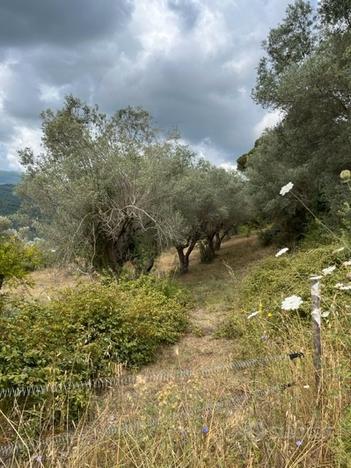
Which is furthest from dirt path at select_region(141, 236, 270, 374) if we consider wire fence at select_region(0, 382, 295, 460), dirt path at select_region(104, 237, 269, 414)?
wire fence at select_region(0, 382, 295, 460)

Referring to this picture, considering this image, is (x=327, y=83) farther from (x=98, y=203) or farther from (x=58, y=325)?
(x=58, y=325)

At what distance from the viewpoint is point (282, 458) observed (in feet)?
6.48

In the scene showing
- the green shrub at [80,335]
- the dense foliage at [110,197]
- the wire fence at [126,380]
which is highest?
the dense foliage at [110,197]

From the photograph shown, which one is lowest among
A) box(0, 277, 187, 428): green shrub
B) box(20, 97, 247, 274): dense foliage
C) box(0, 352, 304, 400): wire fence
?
box(0, 352, 304, 400): wire fence

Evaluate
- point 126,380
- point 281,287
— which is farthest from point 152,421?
point 281,287

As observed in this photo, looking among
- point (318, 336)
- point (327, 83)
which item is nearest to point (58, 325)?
point (318, 336)

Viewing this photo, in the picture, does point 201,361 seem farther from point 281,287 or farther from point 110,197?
point 110,197

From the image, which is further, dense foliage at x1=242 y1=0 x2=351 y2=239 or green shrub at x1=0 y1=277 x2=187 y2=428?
dense foliage at x1=242 y1=0 x2=351 y2=239

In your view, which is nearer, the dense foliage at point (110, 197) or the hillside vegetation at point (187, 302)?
the hillside vegetation at point (187, 302)

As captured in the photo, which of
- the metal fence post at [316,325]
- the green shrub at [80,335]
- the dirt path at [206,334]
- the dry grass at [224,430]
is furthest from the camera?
the dirt path at [206,334]

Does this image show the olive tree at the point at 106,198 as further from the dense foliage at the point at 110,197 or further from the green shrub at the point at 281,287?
the green shrub at the point at 281,287

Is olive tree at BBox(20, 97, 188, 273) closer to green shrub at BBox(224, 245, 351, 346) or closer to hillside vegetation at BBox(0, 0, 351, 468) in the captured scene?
hillside vegetation at BBox(0, 0, 351, 468)

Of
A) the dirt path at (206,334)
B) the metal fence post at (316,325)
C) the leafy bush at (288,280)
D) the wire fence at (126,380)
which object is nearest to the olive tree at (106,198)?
the dirt path at (206,334)

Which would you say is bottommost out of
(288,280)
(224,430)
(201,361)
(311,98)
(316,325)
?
(201,361)
